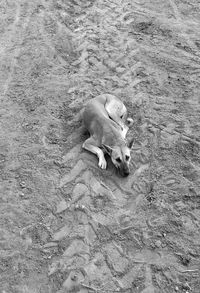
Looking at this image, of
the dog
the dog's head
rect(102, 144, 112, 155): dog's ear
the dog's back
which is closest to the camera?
the dog's head

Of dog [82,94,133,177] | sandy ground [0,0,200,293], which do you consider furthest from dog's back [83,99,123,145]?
sandy ground [0,0,200,293]

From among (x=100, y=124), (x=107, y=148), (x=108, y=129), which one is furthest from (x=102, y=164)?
(x=100, y=124)

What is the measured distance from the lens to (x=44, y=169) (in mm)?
8344

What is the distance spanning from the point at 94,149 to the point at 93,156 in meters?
0.15

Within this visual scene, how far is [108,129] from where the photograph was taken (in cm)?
882

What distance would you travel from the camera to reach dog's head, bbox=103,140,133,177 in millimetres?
8195

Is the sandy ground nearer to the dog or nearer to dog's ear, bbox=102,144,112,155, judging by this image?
the dog

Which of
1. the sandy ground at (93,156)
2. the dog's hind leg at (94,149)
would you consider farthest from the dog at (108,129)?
the sandy ground at (93,156)

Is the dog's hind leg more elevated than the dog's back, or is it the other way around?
the dog's back

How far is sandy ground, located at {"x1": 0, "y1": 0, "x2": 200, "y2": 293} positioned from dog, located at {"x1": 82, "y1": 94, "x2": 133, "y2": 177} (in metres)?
0.21

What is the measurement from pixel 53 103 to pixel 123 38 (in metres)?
3.45

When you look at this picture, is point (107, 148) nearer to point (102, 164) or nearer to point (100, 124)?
point (102, 164)

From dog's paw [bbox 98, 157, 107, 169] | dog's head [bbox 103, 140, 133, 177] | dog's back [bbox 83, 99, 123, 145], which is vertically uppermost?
dog's back [bbox 83, 99, 123, 145]

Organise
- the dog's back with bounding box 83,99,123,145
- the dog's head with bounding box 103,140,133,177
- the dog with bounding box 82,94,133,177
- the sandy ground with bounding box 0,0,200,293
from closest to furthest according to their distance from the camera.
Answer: the sandy ground with bounding box 0,0,200,293 < the dog's head with bounding box 103,140,133,177 < the dog with bounding box 82,94,133,177 < the dog's back with bounding box 83,99,123,145
